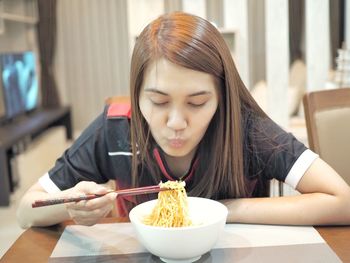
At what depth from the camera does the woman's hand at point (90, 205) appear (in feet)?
2.76

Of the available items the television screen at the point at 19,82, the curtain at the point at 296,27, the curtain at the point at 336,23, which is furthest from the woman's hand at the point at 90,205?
the curtain at the point at 296,27

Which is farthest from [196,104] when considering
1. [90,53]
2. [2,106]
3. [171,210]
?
[90,53]

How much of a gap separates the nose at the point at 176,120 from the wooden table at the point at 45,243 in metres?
0.28

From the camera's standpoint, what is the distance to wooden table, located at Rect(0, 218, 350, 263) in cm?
82

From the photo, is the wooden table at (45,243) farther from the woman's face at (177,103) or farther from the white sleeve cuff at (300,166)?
the woman's face at (177,103)

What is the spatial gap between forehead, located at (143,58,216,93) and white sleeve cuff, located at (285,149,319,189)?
289mm

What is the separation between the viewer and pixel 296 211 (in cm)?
94

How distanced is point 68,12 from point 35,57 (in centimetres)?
60

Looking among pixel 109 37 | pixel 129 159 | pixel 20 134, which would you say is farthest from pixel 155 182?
pixel 109 37

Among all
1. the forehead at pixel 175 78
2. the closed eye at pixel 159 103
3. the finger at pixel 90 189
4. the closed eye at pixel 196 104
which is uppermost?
the forehead at pixel 175 78

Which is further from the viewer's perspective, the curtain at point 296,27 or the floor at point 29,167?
the curtain at point 296,27

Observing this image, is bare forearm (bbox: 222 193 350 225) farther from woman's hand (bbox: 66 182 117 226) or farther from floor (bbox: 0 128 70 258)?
floor (bbox: 0 128 70 258)

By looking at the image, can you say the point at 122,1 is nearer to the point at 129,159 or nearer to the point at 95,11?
the point at 95,11

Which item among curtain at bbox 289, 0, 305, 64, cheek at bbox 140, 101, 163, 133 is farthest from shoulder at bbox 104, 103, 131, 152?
curtain at bbox 289, 0, 305, 64
